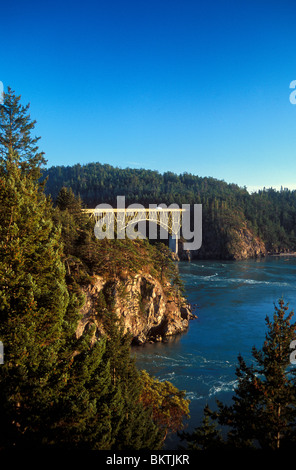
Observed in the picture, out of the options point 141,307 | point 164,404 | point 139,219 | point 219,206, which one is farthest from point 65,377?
point 219,206

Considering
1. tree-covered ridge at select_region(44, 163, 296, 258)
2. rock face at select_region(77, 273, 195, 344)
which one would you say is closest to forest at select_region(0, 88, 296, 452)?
rock face at select_region(77, 273, 195, 344)

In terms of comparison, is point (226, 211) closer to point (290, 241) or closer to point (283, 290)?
point (290, 241)

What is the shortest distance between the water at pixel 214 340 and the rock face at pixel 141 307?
4.80 ft

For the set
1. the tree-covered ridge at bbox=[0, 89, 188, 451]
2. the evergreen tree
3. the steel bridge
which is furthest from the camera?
the steel bridge

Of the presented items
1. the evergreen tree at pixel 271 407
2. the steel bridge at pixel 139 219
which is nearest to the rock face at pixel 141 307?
the steel bridge at pixel 139 219

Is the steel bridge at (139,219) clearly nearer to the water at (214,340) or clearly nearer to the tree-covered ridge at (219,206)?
the water at (214,340)

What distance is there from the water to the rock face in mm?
1464

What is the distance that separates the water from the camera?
23.2m

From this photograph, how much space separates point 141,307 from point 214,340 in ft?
25.3

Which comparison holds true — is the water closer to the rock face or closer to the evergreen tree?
the rock face

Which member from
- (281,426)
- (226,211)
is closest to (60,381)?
(281,426)

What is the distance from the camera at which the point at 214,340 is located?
104 ft

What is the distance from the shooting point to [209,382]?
77.9 ft
